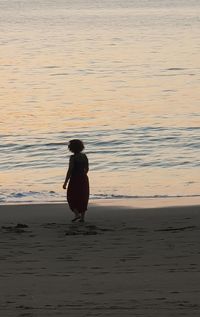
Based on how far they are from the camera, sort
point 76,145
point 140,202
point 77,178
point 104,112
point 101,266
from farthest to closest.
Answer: point 104,112
point 140,202
point 77,178
point 76,145
point 101,266

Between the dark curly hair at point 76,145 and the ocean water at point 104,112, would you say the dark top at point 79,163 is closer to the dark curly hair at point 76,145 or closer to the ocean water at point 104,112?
the dark curly hair at point 76,145

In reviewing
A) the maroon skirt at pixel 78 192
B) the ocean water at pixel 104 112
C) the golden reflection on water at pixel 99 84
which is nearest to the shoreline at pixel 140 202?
the ocean water at pixel 104 112

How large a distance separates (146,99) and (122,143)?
11398mm

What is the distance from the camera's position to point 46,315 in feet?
25.8

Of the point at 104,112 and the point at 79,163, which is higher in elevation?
the point at 104,112

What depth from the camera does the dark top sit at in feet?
42.3

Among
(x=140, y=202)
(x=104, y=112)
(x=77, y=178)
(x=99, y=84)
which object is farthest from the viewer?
(x=99, y=84)

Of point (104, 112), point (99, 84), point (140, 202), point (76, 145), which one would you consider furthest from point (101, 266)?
point (99, 84)

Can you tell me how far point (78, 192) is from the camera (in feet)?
42.7

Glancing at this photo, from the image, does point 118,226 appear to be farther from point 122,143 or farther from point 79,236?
point 122,143

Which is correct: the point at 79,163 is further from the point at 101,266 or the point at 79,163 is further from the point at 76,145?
the point at 101,266

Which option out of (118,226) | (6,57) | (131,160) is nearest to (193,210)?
(118,226)

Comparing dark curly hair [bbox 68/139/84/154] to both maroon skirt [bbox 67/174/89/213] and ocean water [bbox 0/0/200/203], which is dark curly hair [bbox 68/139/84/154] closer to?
maroon skirt [bbox 67/174/89/213]

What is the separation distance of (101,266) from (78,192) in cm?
323
